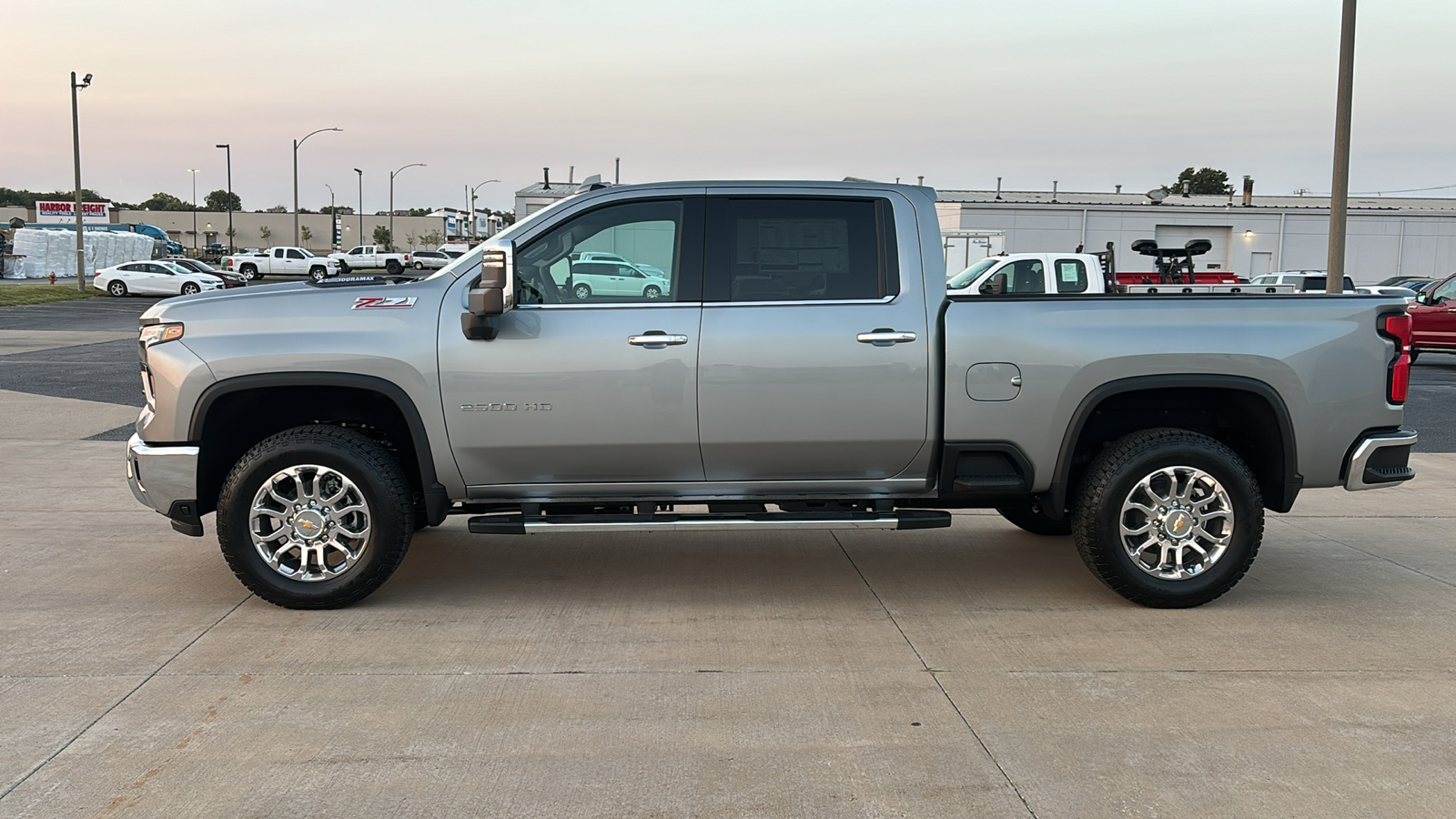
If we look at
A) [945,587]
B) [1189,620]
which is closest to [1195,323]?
[1189,620]

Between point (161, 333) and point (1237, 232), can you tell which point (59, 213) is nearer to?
point (1237, 232)

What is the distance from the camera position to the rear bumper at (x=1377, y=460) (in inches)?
219

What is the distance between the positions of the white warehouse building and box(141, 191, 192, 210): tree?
410 feet

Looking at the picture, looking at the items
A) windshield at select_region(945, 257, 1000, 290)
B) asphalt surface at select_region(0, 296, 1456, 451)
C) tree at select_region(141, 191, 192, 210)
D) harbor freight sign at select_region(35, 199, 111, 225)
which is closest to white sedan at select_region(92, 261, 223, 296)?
asphalt surface at select_region(0, 296, 1456, 451)

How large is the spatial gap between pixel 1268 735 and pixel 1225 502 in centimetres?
167

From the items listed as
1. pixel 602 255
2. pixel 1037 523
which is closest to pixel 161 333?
pixel 602 255

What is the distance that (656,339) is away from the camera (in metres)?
5.34

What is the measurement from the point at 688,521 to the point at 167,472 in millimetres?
2426

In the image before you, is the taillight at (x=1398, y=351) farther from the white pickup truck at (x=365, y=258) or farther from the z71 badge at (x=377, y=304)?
the white pickup truck at (x=365, y=258)

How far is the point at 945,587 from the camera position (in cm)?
607

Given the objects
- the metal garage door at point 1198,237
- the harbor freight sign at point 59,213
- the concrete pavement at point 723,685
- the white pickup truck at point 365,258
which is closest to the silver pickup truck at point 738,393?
the concrete pavement at point 723,685

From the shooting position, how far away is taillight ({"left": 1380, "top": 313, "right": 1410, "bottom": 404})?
18.1ft

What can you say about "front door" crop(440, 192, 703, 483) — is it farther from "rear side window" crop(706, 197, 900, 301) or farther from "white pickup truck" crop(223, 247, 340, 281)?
"white pickup truck" crop(223, 247, 340, 281)

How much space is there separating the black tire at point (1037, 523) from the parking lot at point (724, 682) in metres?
0.11
